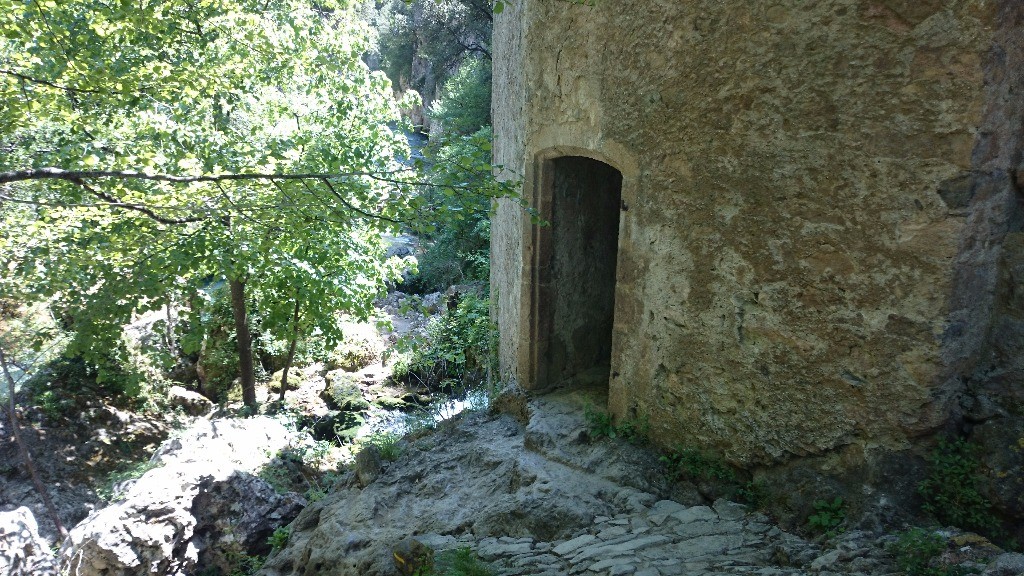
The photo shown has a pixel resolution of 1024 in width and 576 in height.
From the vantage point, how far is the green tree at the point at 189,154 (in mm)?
5332

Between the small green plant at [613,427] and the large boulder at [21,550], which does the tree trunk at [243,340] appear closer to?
the large boulder at [21,550]

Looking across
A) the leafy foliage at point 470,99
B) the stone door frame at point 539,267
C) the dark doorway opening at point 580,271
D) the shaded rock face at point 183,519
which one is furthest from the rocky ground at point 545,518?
the leafy foliage at point 470,99

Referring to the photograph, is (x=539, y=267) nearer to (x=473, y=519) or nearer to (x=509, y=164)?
(x=509, y=164)

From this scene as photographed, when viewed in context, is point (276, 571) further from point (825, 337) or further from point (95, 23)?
point (95, 23)

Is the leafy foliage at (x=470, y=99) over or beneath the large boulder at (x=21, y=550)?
over

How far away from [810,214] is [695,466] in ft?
5.46

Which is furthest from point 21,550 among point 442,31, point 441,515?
point 442,31

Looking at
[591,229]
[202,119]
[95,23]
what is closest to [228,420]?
[202,119]

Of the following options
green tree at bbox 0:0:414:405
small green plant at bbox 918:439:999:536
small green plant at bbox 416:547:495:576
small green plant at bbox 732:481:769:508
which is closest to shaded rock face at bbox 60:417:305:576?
green tree at bbox 0:0:414:405

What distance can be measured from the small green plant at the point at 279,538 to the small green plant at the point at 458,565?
228 centimetres

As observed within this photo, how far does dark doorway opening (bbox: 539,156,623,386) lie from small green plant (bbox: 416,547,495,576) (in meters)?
2.13

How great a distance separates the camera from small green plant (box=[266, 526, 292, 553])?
5367mm

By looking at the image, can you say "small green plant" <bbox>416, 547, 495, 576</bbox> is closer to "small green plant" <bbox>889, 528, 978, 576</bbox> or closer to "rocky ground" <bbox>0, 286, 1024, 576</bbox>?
"rocky ground" <bbox>0, 286, 1024, 576</bbox>

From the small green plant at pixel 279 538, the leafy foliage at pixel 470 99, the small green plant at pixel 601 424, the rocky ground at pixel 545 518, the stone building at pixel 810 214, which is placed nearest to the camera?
the stone building at pixel 810 214
